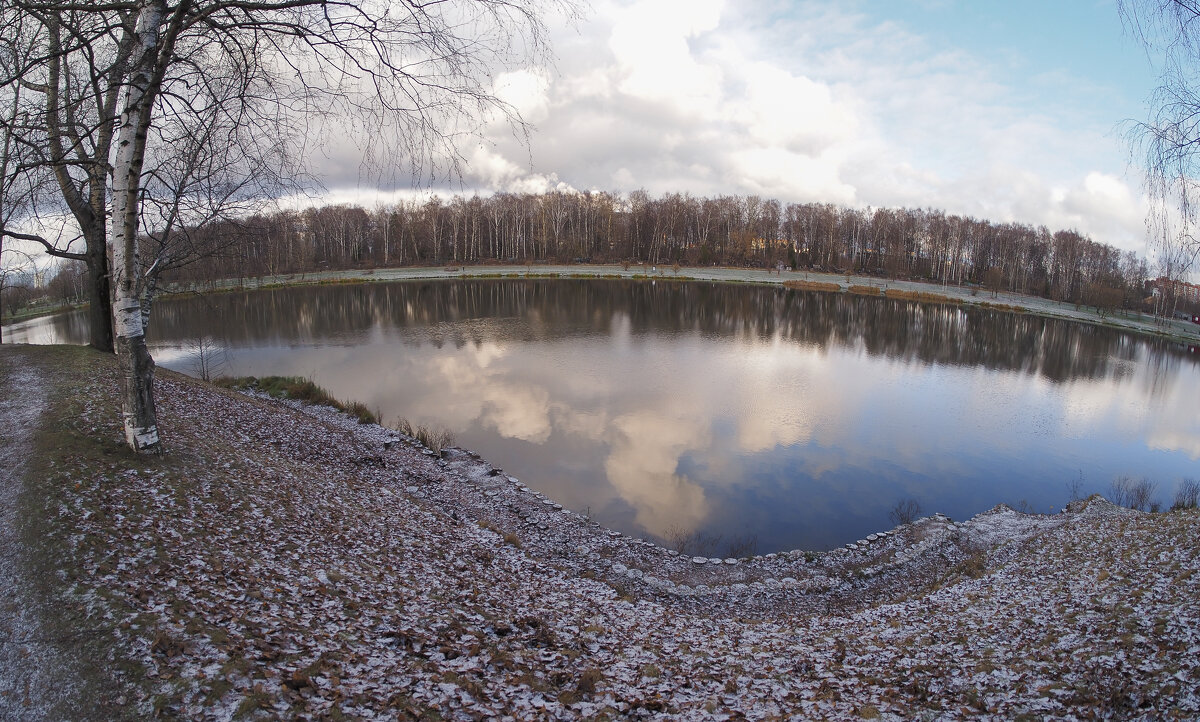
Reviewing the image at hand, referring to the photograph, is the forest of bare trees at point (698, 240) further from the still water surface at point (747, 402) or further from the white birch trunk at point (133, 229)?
the white birch trunk at point (133, 229)

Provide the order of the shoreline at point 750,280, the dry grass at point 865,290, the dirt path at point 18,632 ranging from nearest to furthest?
the dirt path at point 18,632, the shoreline at point 750,280, the dry grass at point 865,290

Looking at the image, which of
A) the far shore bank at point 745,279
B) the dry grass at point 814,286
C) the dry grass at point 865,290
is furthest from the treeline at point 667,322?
the dry grass at point 814,286

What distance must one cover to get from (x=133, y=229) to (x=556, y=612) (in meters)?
7.49

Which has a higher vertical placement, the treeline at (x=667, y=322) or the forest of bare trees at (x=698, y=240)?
the forest of bare trees at (x=698, y=240)

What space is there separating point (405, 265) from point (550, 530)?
3505 inches

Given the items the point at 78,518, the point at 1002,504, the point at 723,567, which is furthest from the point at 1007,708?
the point at 1002,504

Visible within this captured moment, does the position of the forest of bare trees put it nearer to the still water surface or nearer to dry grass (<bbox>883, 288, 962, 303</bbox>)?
dry grass (<bbox>883, 288, 962, 303</bbox>)

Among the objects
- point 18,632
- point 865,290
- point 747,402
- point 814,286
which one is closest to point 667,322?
point 747,402

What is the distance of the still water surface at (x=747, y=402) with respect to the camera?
1623 centimetres

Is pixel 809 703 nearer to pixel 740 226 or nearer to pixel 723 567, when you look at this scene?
pixel 723 567

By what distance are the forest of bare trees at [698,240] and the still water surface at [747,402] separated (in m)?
43.6

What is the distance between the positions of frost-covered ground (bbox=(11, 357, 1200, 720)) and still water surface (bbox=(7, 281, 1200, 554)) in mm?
3354

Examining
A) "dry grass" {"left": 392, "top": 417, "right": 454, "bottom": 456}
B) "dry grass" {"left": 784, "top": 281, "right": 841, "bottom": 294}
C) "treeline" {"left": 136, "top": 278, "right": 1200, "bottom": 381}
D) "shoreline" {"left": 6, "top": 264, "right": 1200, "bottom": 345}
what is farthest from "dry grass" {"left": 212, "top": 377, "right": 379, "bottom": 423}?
"dry grass" {"left": 784, "top": 281, "right": 841, "bottom": 294}

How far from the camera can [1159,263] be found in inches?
372
